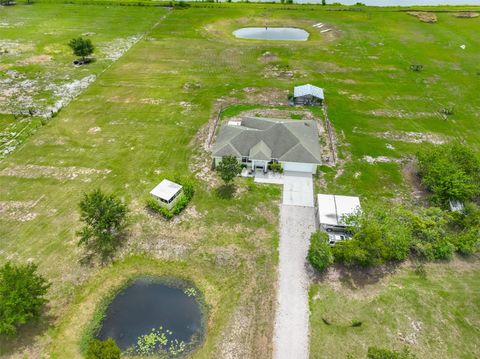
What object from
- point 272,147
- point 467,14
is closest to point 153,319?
point 272,147

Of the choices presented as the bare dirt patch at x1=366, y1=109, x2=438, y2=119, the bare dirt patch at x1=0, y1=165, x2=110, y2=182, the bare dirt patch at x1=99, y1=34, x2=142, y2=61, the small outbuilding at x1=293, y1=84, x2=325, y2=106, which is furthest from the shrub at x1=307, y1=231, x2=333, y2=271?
the bare dirt patch at x1=99, y1=34, x2=142, y2=61

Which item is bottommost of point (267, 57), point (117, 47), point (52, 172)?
point (52, 172)

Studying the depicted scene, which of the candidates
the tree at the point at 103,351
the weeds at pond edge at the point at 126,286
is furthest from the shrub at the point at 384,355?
the tree at the point at 103,351

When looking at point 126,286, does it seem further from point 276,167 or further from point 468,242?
point 468,242

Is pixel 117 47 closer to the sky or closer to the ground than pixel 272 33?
closer to the ground

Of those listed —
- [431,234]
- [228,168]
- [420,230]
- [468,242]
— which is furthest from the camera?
[228,168]

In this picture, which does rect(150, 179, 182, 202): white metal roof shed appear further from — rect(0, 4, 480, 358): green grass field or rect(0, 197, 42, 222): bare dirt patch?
rect(0, 197, 42, 222): bare dirt patch
